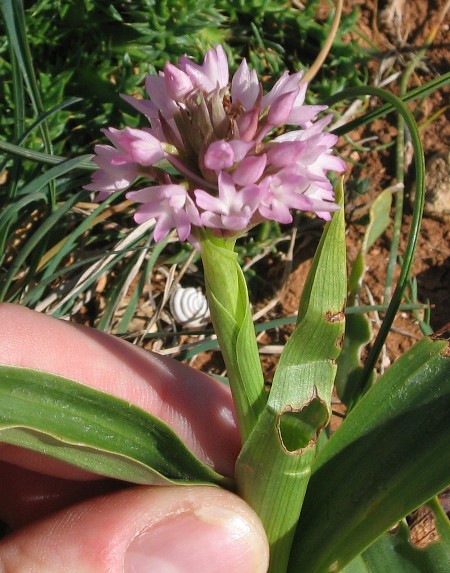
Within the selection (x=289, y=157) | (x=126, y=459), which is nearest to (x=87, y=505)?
(x=126, y=459)

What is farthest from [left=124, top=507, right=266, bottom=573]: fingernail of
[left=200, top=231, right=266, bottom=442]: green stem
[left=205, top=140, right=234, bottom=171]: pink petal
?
[left=205, top=140, right=234, bottom=171]: pink petal

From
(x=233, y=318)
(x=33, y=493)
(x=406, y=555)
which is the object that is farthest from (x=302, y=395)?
(x=33, y=493)

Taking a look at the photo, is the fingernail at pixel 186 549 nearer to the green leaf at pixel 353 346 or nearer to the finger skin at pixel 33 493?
the finger skin at pixel 33 493

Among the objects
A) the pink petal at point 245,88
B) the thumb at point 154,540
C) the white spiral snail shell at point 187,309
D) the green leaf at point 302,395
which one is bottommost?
the white spiral snail shell at point 187,309

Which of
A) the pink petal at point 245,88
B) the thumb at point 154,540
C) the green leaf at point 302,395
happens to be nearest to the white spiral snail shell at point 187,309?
the thumb at point 154,540

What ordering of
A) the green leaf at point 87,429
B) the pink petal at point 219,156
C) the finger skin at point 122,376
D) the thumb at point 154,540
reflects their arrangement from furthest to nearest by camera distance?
Result: the finger skin at point 122,376 < the thumb at point 154,540 < the green leaf at point 87,429 < the pink petal at point 219,156

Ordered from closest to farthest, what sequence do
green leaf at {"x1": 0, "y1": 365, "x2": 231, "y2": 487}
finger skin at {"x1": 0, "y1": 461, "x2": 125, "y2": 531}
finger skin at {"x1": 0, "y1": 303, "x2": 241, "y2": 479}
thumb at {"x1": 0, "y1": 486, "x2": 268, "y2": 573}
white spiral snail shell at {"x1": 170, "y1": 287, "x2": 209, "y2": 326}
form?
green leaf at {"x1": 0, "y1": 365, "x2": 231, "y2": 487} < thumb at {"x1": 0, "y1": 486, "x2": 268, "y2": 573} < finger skin at {"x1": 0, "y1": 303, "x2": 241, "y2": 479} < finger skin at {"x1": 0, "y1": 461, "x2": 125, "y2": 531} < white spiral snail shell at {"x1": 170, "y1": 287, "x2": 209, "y2": 326}

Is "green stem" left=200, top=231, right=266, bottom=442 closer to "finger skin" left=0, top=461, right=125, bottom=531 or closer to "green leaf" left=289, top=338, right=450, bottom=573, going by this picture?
"green leaf" left=289, top=338, right=450, bottom=573
